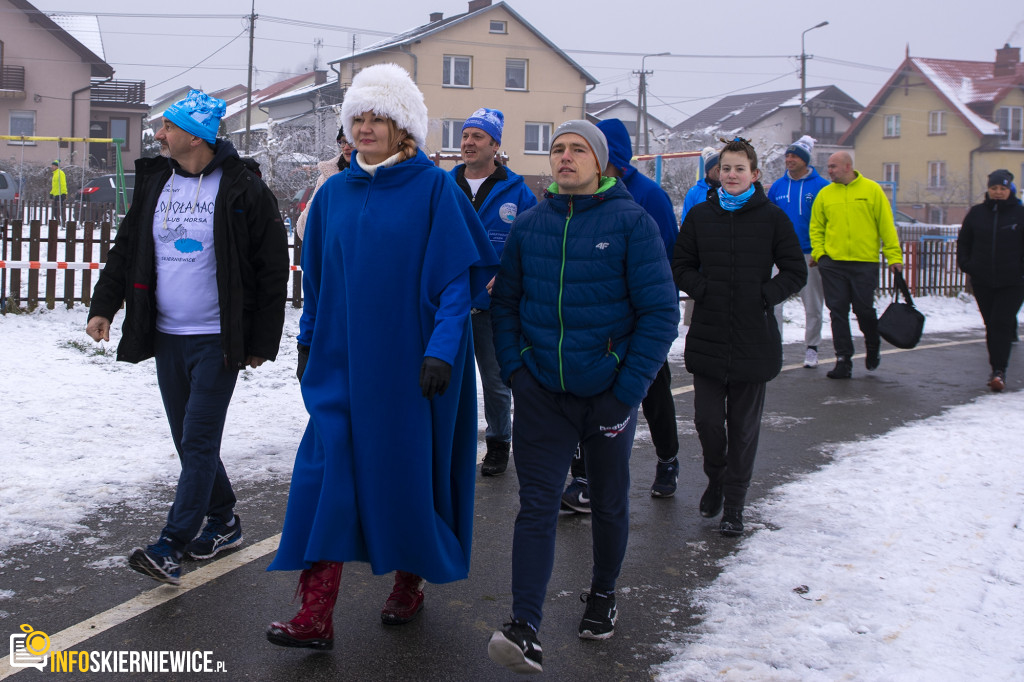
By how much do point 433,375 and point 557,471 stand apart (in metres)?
0.59

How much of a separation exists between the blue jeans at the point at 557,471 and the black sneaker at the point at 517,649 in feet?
0.34

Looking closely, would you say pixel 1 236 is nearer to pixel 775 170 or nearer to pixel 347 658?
pixel 347 658

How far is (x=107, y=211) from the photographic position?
2397cm

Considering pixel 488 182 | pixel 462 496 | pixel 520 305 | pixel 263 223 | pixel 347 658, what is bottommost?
pixel 347 658

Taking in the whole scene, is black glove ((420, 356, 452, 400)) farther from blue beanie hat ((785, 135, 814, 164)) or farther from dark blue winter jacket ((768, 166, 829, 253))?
dark blue winter jacket ((768, 166, 829, 253))

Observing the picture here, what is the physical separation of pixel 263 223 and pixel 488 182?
5.69ft

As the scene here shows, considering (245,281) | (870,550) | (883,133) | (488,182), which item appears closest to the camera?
(245,281)

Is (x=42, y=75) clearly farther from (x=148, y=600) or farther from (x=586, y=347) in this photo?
(x=586, y=347)

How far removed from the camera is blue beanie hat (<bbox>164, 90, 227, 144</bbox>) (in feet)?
13.9

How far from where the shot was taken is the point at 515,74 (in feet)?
170

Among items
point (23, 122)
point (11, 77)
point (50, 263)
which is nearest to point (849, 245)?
point (50, 263)

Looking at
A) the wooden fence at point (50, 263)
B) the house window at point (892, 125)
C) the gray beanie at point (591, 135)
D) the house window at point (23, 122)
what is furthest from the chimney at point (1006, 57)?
the gray beanie at point (591, 135)

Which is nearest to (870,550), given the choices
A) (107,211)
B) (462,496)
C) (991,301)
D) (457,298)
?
(462,496)

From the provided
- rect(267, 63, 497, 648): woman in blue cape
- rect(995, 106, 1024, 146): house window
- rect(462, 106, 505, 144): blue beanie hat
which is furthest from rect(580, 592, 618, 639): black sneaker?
rect(995, 106, 1024, 146): house window
